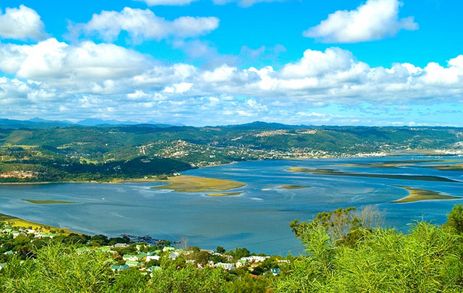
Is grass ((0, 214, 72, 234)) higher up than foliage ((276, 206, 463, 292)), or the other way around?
foliage ((276, 206, 463, 292))

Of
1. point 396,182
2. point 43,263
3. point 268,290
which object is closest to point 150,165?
point 396,182

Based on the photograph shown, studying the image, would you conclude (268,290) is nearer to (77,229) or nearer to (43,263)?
(43,263)

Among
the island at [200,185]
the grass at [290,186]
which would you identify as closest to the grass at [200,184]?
the island at [200,185]

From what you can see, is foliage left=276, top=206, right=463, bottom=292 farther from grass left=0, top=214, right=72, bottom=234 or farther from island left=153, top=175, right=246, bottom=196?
island left=153, top=175, right=246, bottom=196

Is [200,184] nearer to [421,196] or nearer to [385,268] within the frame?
[421,196]

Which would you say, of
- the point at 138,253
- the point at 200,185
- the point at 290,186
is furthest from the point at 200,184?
the point at 138,253

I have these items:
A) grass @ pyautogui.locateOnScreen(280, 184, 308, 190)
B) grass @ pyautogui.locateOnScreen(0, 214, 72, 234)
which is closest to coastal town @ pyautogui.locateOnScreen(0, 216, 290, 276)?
grass @ pyautogui.locateOnScreen(0, 214, 72, 234)
